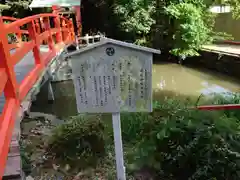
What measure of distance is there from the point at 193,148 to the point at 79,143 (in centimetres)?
160

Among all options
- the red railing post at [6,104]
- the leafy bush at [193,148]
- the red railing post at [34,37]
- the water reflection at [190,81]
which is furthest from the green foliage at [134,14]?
the red railing post at [6,104]

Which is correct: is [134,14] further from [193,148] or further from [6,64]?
[6,64]

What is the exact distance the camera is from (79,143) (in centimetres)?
385

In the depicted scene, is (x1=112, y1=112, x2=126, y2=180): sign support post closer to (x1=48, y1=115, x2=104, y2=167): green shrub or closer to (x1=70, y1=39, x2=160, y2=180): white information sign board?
(x1=70, y1=39, x2=160, y2=180): white information sign board

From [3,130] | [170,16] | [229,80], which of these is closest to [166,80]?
[229,80]

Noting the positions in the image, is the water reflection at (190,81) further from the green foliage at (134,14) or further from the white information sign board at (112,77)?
the white information sign board at (112,77)

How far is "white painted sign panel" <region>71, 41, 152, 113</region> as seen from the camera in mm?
2430

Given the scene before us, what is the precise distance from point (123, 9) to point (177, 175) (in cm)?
971

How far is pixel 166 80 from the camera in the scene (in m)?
11.0

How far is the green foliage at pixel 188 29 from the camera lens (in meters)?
11.5

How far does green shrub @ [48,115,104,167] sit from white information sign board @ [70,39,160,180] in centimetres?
132

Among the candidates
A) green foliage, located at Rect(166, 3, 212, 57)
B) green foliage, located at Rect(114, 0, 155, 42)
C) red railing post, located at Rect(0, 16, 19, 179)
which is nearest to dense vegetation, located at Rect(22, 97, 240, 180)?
red railing post, located at Rect(0, 16, 19, 179)

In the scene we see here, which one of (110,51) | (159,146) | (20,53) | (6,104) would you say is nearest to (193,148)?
(159,146)

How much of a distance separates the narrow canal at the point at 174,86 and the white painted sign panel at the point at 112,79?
4439mm
